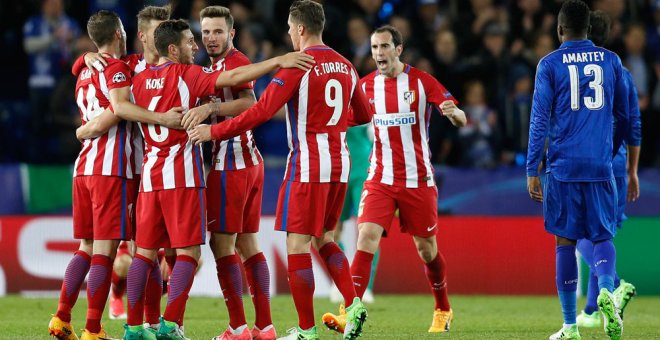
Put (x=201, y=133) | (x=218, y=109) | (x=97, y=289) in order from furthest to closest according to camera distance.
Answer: (x=97, y=289) < (x=218, y=109) < (x=201, y=133)

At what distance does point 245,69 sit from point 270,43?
726 cm

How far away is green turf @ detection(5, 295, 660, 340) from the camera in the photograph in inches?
344

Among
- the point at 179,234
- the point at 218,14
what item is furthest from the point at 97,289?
the point at 218,14

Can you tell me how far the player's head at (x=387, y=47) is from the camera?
9.23m

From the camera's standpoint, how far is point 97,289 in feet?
25.4

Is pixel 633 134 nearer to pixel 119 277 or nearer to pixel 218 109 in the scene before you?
pixel 218 109

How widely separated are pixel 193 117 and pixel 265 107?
47 centimetres

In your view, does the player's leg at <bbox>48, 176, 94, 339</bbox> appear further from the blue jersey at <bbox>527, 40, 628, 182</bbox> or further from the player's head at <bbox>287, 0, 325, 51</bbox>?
the blue jersey at <bbox>527, 40, 628, 182</bbox>

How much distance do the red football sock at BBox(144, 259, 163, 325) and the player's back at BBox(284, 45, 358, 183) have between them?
47.6 inches

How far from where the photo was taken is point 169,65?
7590 mm

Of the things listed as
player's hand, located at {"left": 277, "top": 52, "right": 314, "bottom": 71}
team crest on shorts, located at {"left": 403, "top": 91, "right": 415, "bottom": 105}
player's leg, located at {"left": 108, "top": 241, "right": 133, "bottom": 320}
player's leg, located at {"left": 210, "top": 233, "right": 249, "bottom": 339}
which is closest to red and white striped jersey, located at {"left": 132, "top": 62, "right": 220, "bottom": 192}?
player's hand, located at {"left": 277, "top": 52, "right": 314, "bottom": 71}

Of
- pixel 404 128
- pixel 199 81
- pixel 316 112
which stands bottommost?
pixel 404 128

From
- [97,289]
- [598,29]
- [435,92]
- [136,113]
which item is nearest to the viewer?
[136,113]

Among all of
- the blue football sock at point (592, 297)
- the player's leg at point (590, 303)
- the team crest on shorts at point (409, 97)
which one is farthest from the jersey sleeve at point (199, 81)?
the blue football sock at point (592, 297)
